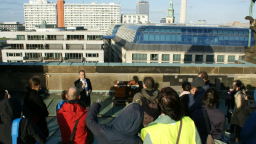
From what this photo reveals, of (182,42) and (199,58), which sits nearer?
(182,42)

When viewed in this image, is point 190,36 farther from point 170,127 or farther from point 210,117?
point 170,127

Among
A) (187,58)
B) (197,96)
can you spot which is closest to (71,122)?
(197,96)

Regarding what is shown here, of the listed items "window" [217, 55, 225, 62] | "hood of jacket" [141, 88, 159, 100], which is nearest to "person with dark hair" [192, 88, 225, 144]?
"hood of jacket" [141, 88, 159, 100]

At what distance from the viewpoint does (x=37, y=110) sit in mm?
4770

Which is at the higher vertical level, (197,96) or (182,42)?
(182,42)

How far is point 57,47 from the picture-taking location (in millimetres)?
70062

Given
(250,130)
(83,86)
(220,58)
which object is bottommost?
(250,130)

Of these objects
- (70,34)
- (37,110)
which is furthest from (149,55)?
(37,110)

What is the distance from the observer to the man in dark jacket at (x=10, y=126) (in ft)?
12.2

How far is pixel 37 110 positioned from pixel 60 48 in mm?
68065

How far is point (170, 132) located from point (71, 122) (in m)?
1.80

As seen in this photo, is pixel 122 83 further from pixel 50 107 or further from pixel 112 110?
pixel 50 107

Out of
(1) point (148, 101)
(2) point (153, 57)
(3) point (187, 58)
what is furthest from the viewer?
(3) point (187, 58)

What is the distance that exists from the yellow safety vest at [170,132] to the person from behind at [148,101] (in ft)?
4.94
